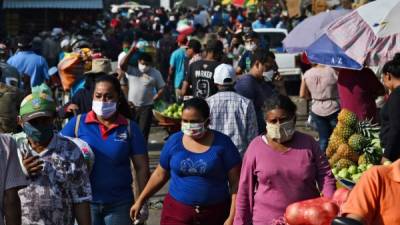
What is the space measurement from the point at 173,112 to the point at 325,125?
294 centimetres

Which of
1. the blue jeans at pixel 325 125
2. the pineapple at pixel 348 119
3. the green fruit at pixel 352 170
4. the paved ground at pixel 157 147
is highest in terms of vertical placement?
the pineapple at pixel 348 119

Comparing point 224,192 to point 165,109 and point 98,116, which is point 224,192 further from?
point 165,109

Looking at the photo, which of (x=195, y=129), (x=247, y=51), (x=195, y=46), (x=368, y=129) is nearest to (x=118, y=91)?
(x=195, y=129)

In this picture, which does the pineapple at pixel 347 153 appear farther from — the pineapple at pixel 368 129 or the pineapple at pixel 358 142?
the pineapple at pixel 368 129

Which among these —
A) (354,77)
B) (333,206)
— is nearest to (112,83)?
(333,206)

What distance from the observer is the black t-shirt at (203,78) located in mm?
12495

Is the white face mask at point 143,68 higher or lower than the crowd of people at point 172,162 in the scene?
Answer: lower

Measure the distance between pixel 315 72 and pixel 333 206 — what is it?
22.9 ft

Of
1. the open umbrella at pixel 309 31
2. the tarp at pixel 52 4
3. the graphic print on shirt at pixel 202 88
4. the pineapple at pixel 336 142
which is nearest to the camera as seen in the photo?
the pineapple at pixel 336 142

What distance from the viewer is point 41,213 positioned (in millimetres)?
6285

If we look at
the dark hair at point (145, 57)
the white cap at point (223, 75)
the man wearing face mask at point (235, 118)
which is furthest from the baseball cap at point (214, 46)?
the man wearing face mask at point (235, 118)

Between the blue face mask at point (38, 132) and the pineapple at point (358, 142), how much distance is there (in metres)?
4.21

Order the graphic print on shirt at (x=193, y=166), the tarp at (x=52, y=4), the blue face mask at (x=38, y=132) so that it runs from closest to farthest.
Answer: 1. the blue face mask at (x=38, y=132)
2. the graphic print on shirt at (x=193, y=166)
3. the tarp at (x=52, y=4)

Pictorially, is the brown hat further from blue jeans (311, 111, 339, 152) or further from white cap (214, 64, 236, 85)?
blue jeans (311, 111, 339, 152)
